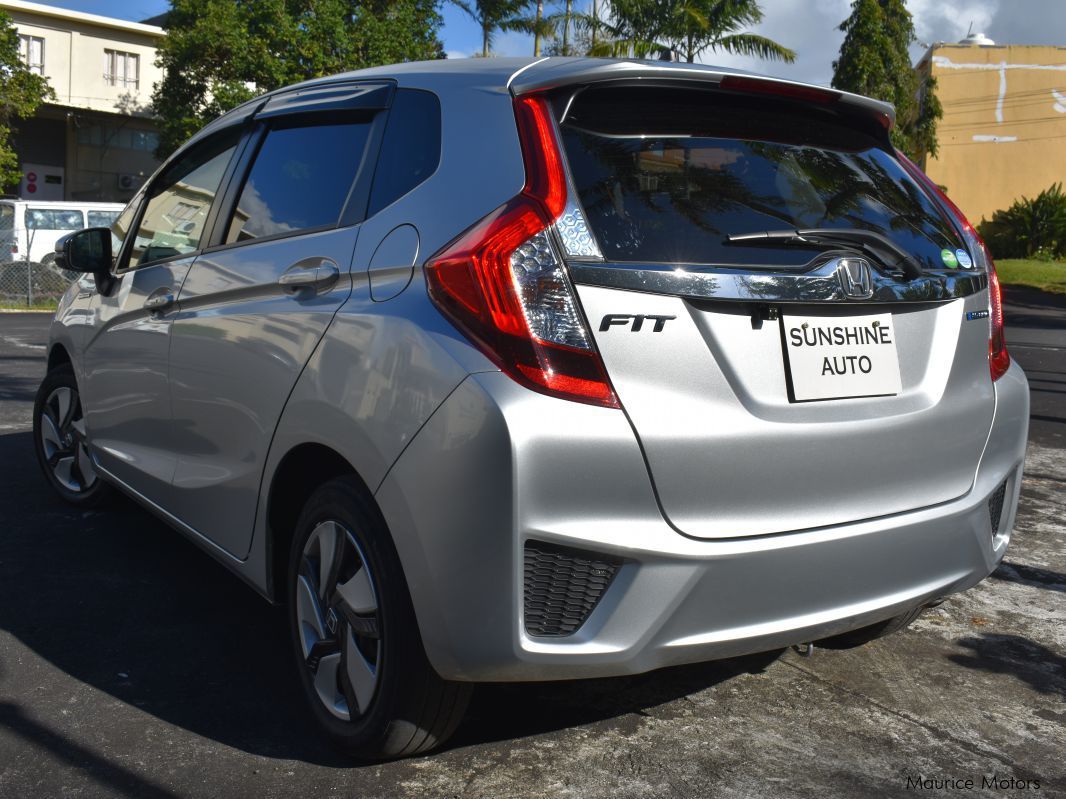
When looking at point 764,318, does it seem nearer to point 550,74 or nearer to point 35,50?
point 550,74

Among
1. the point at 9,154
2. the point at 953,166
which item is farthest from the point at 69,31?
the point at 953,166

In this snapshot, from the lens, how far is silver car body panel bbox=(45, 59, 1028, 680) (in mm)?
2271

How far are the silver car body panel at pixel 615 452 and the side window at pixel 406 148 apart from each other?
4 cm

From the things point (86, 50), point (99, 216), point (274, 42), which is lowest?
point (99, 216)

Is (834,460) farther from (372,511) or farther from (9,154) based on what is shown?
(9,154)

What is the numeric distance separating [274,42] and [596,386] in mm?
33728

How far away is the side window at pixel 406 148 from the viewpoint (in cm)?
272

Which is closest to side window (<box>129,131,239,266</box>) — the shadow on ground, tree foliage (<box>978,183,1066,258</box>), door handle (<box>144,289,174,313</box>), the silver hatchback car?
door handle (<box>144,289,174,313</box>)

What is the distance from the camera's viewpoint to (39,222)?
73.6ft

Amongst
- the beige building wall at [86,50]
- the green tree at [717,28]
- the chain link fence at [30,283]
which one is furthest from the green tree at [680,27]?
the beige building wall at [86,50]

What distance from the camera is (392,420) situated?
8.00 feet

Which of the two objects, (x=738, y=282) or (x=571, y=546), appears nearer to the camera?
(x=571, y=546)

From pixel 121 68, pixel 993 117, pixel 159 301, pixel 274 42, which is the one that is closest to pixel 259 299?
pixel 159 301

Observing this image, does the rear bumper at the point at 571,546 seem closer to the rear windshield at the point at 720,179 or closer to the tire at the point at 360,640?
the tire at the point at 360,640
